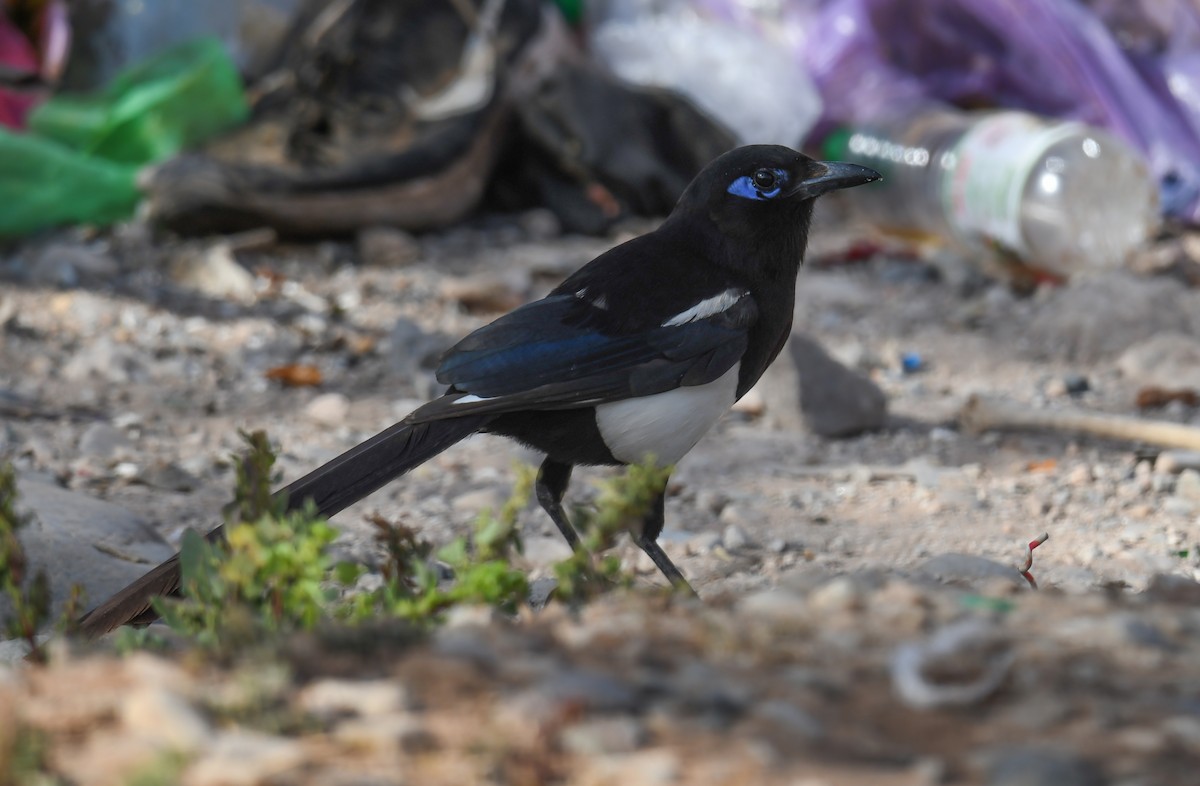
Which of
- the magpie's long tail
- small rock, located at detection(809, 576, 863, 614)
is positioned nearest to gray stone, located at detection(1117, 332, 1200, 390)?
the magpie's long tail

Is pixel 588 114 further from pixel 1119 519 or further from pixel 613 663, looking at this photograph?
pixel 613 663

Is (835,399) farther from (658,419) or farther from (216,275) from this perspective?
(216,275)

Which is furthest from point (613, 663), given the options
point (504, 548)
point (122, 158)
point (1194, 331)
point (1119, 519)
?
point (122, 158)

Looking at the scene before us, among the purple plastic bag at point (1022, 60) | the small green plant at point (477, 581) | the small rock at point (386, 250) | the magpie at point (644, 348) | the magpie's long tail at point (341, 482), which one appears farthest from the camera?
the purple plastic bag at point (1022, 60)

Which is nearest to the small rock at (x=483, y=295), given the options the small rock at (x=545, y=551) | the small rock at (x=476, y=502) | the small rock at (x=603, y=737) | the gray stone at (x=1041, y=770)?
the small rock at (x=476, y=502)

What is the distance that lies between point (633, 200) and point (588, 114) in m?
0.40

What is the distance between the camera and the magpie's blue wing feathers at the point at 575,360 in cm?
270

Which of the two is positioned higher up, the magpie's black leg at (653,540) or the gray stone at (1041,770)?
the gray stone at (1041,770)

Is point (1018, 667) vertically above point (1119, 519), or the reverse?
point (1018, 667)

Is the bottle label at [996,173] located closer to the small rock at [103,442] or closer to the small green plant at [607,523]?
the small rock at [103,442]

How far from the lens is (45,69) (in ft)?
21.2

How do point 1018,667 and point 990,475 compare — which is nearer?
point 1018,667

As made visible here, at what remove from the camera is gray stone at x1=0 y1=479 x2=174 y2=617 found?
2.89 m

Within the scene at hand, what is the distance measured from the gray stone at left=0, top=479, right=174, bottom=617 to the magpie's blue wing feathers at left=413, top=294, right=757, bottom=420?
2.46 feet
